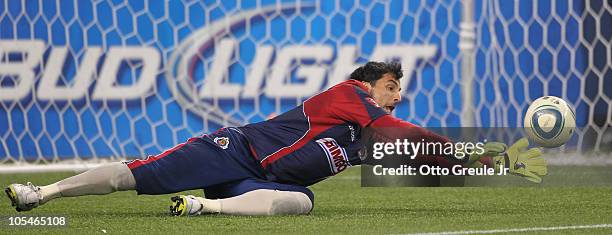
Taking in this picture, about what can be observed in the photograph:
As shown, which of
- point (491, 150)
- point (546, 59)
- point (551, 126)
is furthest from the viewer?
point (546, 59)

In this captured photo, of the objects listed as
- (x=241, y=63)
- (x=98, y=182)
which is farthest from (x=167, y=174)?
(x=241, y=63)

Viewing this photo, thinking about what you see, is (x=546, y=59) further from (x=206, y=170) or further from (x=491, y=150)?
(x=206, y=170)

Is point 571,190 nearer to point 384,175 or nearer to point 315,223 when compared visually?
point 384,175

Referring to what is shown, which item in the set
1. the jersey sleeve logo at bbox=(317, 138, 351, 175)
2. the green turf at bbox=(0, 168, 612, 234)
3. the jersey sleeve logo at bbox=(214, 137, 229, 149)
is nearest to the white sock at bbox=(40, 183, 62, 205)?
the green turf at bbox=(0, 168, 612, 234)

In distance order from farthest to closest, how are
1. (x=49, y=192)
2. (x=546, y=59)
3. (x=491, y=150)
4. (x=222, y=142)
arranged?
(x=546, y=59) → (x=222, y=142) → (x=491, y=150) → (x=49, y=192)

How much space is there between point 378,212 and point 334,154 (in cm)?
30

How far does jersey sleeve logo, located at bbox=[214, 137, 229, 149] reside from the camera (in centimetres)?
510

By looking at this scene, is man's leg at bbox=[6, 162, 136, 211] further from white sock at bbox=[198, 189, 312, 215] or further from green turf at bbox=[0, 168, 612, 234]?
white sock at bbox=[198, 189, 312, 215]

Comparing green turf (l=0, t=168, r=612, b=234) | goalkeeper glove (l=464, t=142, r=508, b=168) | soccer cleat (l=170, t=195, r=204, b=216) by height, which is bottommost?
green turf (l=0, t=168, r=612, b=234)

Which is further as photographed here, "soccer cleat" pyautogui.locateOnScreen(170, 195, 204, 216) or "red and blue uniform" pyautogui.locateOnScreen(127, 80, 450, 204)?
"red and blue uniform" pyautogui.locateOnScreen(127, 80, 450, 204)

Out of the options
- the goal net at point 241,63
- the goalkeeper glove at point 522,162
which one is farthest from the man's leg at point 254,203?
the goal net at point 241,63

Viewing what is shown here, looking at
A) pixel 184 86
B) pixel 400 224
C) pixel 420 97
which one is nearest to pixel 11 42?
pixel 184 86

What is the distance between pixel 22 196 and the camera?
477 centimetres

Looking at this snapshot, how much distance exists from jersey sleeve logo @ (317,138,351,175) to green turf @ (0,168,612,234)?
0.58 feet
